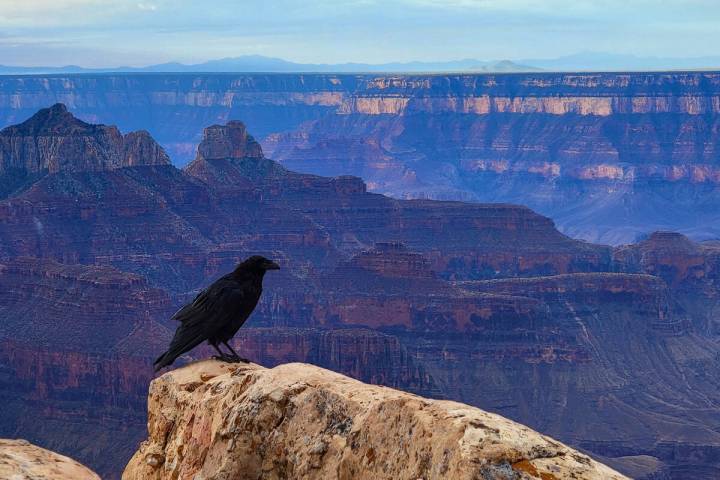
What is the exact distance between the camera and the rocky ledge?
11.1 metres

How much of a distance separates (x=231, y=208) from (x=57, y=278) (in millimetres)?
48152

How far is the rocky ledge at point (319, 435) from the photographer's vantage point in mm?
11102

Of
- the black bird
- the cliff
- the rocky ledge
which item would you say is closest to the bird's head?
the black bird

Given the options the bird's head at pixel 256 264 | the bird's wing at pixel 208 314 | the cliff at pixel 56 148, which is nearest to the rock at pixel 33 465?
the bird's wing at pixel 208 314

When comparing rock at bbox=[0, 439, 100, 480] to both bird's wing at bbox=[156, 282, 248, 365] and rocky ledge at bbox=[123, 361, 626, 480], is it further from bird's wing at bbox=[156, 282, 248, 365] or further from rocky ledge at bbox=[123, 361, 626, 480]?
bird's wing at bbox=[156, 282, 248, 365]

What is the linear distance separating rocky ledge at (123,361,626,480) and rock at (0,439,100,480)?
707mm

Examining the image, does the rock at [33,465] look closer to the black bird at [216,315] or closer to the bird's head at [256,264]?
the black bird at [216,315]

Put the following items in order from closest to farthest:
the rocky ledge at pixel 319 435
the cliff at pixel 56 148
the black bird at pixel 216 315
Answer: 1. the rocky ledge at pixel 319 435
2. the black bird at pixel 216 315
3. the cliff at pixel 56 148

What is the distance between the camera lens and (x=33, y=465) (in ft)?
47.9

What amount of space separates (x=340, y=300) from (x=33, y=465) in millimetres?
93517

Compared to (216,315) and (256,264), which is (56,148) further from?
(216,315)

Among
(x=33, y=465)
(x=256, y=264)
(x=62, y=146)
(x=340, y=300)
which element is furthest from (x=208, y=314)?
(x=62, y=146)

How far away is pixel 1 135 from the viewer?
112 m

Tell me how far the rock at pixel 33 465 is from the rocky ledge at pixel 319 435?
71cm
